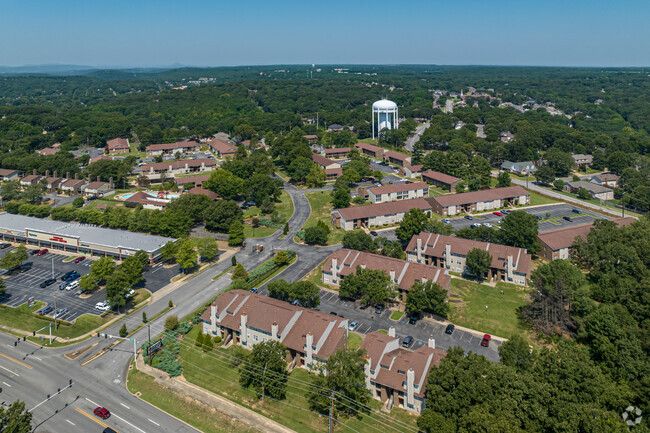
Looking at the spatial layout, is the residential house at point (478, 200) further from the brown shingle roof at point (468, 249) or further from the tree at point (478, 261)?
the tree at point (478, 261)

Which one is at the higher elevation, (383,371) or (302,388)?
(383,371)

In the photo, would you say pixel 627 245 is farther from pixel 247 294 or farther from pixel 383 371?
pixel 247 294

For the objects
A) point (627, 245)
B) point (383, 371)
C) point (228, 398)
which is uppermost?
point (627, 245)

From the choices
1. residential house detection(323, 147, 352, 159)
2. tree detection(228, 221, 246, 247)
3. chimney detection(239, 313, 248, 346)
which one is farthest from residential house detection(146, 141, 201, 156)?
chimney detection(239, 313, 248, 346)

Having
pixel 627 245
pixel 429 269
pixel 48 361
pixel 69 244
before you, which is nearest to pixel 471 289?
pixel 429 269

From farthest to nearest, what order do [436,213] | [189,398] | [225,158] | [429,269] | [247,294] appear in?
[225,158], [436,213], [429,269], [247,294], [189,398]

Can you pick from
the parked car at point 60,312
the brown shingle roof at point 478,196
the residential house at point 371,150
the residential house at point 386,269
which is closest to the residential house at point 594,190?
the brown shingle roof at point 478,196

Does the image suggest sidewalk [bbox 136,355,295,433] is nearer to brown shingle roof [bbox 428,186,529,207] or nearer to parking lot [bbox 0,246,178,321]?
parking lot [bbox 0,246,178,321]
